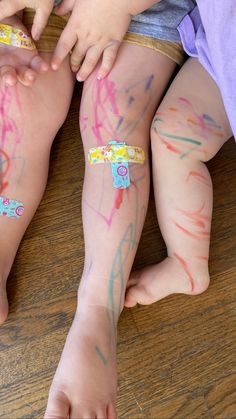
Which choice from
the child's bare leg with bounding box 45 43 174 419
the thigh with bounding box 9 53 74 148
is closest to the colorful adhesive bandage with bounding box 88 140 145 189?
the child's bare leg with bounding box 45 43 174 419

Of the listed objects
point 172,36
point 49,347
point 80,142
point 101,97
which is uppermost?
point 172,36

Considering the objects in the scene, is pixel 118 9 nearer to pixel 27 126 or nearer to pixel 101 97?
pixel 101 97

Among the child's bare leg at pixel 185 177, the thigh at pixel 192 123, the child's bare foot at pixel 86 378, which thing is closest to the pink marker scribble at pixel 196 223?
the child's bare leg at pixel 185 177

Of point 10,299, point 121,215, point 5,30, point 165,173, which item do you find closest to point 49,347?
point 10,299

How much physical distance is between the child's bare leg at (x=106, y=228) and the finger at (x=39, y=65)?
0.09 m

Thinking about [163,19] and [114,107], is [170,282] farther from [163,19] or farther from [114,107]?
[163,19]

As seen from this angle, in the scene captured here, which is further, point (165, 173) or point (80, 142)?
point (80, 142)

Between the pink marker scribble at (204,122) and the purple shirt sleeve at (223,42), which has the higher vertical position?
the purple shirt sleeve at (223,42)

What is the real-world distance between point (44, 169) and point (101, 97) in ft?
0.60

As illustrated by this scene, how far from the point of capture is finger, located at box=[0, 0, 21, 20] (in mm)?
906

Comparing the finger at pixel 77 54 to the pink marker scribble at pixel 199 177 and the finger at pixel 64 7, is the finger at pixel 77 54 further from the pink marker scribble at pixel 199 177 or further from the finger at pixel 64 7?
the pink marker scribble at pixel 199 177

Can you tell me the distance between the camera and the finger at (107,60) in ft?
3.06

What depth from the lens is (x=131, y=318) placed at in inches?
37.0

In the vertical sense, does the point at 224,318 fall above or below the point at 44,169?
below
